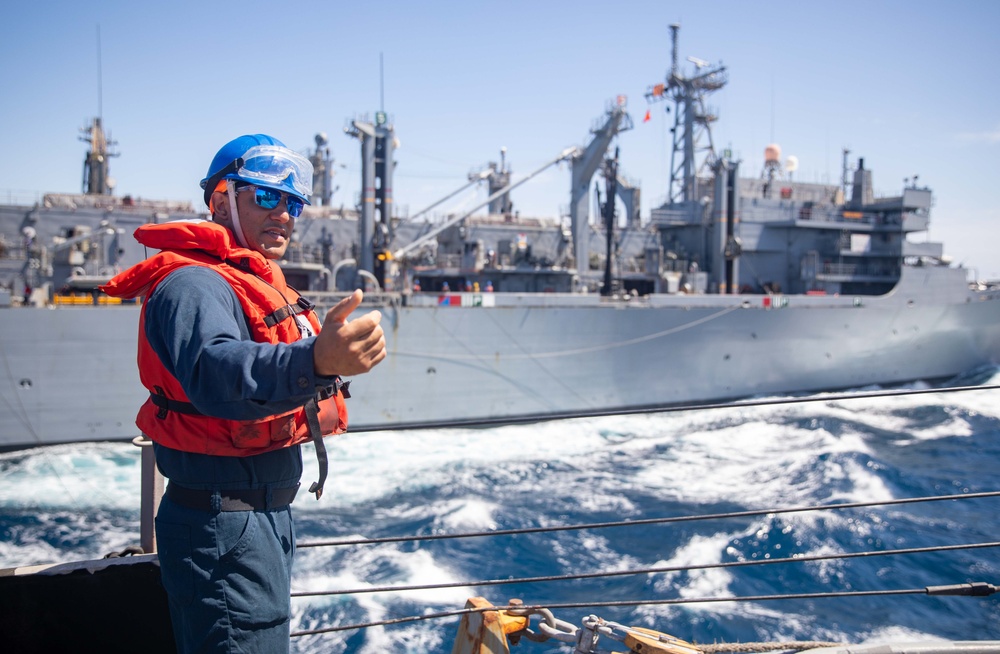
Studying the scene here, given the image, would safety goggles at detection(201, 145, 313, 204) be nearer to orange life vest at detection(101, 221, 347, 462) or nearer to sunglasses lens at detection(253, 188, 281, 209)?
sunglasses lens at detection(253, 188, 281, 209)

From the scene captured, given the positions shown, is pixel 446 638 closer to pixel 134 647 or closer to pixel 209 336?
pixel 134 647

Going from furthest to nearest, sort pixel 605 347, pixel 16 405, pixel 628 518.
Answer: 1. pixel 605 347
2. pixel 16 405
3. pixel 628 518

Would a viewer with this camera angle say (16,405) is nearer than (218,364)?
No

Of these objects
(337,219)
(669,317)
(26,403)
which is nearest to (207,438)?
(26,403)

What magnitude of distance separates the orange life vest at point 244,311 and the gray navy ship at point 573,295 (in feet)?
39.6

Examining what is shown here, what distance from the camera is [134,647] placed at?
2.20 m

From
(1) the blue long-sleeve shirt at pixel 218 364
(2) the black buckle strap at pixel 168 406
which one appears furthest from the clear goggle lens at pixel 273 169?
(2) the black buckle strap at pixel 168 406

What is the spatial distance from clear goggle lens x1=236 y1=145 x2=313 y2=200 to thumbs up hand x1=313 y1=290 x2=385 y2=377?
625 mm

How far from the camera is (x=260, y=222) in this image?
1716mm

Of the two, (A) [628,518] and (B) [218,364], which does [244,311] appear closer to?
(B) [218,364]

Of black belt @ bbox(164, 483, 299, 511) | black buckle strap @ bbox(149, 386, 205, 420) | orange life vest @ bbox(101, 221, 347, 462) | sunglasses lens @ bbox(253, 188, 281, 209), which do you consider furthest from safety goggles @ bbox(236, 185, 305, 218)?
black belt @ bbox(164, 483, 299, 511)

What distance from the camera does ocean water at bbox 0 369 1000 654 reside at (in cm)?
694

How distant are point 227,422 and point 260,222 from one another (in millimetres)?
518

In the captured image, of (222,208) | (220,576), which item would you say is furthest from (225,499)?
(222,208)
